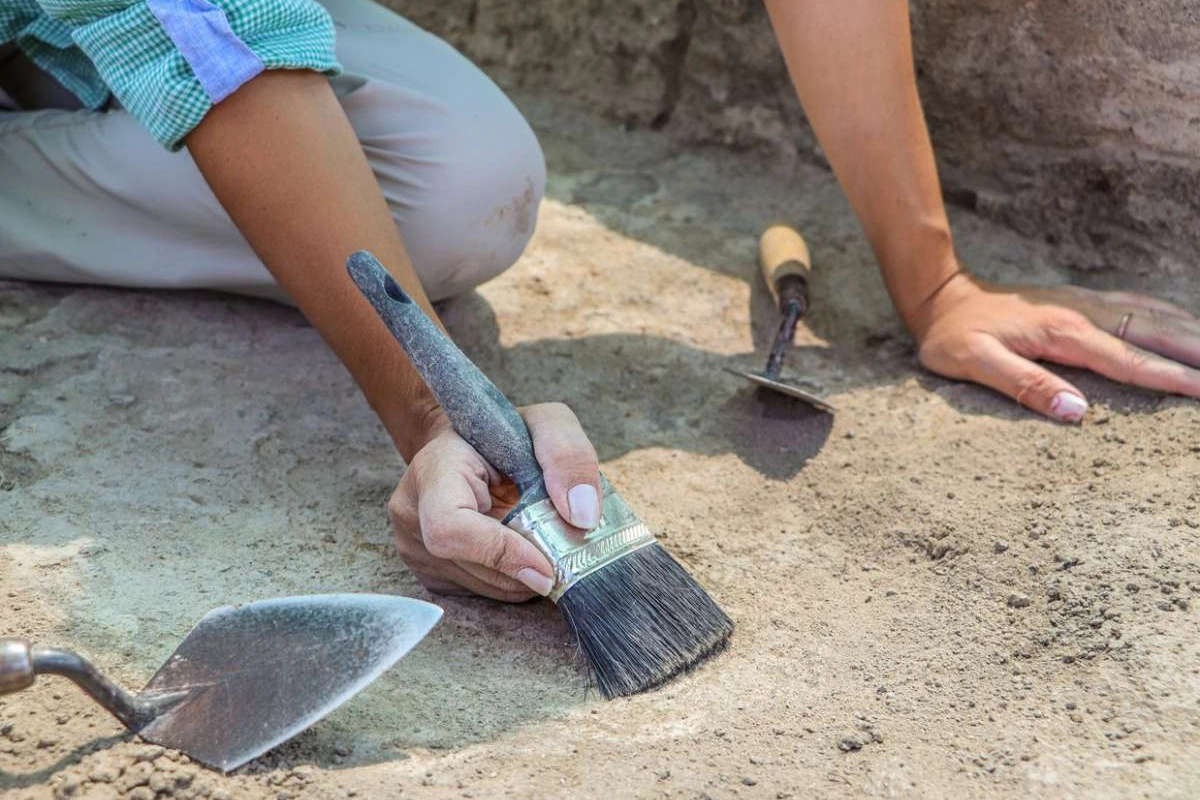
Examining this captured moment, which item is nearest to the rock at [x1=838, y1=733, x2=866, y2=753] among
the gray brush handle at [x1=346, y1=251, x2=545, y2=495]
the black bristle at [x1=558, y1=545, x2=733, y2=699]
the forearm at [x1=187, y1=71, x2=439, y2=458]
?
the black bristle at [x1=558, y1=545, x2=733, y2=699]

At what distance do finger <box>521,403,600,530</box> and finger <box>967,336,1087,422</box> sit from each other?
795mm

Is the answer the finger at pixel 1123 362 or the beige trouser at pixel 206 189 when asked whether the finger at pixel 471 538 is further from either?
the finger at pixel 1123 362

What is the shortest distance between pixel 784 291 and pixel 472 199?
1.86 ft

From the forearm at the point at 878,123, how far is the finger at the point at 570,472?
81 centimetres

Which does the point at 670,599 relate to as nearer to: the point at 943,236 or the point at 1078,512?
the point at 1078,512

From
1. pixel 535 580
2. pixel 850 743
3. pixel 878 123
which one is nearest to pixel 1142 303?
pixel 878 123

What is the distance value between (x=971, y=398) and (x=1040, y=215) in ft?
1.83

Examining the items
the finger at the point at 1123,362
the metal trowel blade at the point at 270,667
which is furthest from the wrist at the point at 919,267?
the metal trowel blade at the point at 270,667

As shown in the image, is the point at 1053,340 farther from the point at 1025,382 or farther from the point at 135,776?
the point at 135,776

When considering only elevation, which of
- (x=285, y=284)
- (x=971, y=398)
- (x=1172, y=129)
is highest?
(x=1172, y=129)

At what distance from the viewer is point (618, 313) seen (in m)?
2.34

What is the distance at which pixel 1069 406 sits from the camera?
190 centimetres

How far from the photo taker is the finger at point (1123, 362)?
6.19 feet

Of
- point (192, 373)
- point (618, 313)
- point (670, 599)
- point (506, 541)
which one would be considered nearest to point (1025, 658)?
point (670, 599)
